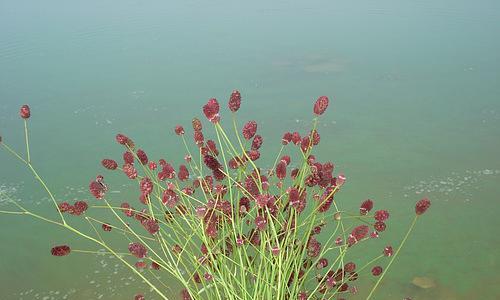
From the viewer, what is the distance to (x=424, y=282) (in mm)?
1960

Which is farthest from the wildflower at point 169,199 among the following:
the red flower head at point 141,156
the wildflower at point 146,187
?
the red flower head at point 141,156

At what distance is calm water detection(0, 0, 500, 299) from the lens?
2150 millimetres

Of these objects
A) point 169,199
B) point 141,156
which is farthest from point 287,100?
point 169,199

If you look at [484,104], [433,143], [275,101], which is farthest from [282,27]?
[433,143]

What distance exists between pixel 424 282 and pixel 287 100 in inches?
76.7

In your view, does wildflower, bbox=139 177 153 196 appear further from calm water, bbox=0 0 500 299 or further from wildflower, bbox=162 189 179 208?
calm water, bbox=0 0 500 299

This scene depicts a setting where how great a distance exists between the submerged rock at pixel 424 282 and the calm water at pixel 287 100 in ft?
0.06

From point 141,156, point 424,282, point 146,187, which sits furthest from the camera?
point 424,282

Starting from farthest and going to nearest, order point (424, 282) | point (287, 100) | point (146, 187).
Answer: point (287, 100) < point (424, 282) < point (146, 187)

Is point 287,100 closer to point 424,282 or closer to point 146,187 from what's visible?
point 424,282

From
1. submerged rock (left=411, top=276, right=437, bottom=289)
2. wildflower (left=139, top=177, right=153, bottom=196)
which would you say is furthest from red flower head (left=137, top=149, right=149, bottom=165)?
submerged rock (left=411, top=276, right=437, bottom=289)

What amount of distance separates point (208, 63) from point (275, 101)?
1.00 m

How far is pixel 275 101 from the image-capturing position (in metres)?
3.70

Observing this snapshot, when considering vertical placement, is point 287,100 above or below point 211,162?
below
